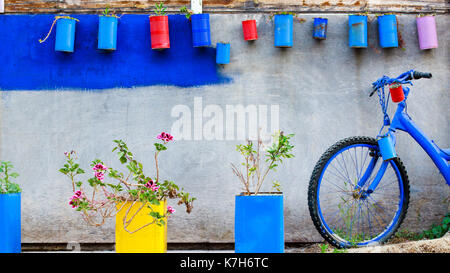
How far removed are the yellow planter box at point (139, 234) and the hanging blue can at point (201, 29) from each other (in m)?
1.46

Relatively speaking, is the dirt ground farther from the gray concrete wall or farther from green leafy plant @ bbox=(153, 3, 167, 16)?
green leafy plant @ bbox=(153, 3, 167, 16)

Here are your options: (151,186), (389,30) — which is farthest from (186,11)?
(151,186)

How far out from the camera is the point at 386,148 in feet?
10.8

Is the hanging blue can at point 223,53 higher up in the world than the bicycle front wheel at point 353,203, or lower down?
higher up

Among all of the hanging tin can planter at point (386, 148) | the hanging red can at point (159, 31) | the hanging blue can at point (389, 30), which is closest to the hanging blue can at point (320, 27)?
the hanging blue can at point (389, 30)

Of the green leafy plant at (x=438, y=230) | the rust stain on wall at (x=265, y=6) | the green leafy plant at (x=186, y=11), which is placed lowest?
the green leafy plant at (x=438, y=230)

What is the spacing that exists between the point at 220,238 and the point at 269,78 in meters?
1.30

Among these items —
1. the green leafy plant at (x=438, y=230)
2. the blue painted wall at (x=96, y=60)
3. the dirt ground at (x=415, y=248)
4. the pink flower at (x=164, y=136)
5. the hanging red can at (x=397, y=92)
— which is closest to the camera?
the pink flower at (x=164, y=136)

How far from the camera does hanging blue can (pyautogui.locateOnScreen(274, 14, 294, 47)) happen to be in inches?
153

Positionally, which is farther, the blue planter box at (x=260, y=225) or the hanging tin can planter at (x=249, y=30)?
the hanging tin can planter at (x=249, y=30)

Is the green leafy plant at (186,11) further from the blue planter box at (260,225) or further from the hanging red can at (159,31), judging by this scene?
the blue planter box at (260,225)

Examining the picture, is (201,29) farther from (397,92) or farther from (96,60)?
(397,92)

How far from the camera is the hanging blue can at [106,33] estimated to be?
3.87 meters
